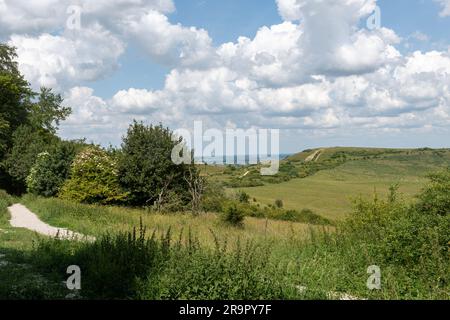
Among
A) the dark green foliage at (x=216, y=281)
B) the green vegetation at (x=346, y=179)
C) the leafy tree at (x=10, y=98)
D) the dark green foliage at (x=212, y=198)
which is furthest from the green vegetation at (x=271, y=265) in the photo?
the green vegetation at (x=346, y=179)

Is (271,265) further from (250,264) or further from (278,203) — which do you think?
(278,203)

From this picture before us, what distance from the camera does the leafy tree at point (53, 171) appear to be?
101 ft

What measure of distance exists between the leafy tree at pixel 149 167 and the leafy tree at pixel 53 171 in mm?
5044

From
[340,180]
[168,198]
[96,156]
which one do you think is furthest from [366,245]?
[340,180]

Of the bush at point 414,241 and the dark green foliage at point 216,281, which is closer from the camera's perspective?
the dark green foliage at point 216,281

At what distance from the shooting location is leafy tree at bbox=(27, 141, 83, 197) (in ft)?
101

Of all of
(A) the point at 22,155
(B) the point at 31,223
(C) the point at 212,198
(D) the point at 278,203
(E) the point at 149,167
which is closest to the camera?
(B) the point at 31,223

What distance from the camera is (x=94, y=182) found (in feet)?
91.6

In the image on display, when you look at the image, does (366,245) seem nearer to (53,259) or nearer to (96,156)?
A: (53,259)

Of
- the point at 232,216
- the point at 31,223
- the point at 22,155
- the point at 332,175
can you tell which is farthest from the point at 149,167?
the point at 332,175

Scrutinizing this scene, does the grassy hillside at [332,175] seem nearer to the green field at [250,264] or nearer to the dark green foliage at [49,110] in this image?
the dark green foliage at [49,110]

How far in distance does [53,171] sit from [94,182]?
5141 millimetres
